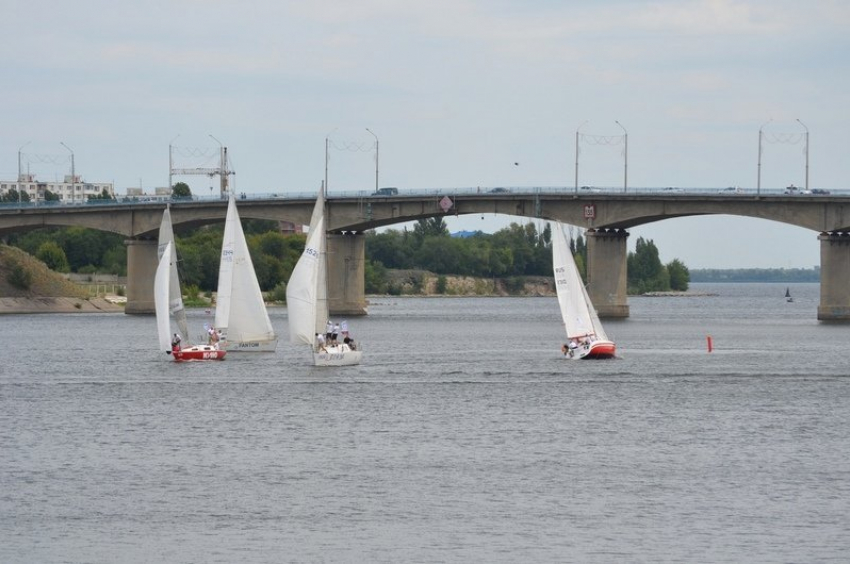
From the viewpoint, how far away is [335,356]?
84875mm

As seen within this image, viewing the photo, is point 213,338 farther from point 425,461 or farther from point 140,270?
point 140,270

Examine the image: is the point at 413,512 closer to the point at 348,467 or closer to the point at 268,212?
the point at 348,467

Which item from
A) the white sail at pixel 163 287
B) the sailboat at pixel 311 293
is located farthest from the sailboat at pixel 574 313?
the white sail at pixel 163 287

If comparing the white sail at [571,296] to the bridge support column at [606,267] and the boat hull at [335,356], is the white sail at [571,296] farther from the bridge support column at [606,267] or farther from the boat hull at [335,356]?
the bridge support column at [606,267]

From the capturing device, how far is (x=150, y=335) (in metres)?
125

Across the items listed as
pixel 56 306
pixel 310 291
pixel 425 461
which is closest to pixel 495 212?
pixel 56 306

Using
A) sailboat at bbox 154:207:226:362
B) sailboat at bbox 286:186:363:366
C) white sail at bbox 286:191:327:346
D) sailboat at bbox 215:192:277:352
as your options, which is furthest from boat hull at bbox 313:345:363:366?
sailboat at bbox 154:207:226:362

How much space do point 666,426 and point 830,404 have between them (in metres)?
11.8

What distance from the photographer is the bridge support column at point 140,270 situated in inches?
6668

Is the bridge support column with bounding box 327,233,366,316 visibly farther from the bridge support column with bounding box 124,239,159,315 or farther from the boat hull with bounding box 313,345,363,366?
the boat hull with bounding box 313,345,363,366

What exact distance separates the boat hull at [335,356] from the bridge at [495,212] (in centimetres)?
6643

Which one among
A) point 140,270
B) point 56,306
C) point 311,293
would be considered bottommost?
point 56,306

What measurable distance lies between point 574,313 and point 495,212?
67.2m

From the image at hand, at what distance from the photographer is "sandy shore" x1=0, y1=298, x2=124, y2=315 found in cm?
17850
